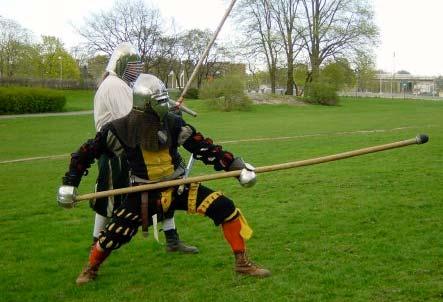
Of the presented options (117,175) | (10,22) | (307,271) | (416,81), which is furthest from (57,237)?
(416,81)

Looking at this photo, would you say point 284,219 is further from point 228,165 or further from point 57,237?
point 57,237

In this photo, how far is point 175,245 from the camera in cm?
577

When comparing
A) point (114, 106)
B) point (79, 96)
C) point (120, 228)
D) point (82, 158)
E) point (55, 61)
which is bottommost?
point (120, 228)

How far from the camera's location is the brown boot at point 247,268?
15.6 feet

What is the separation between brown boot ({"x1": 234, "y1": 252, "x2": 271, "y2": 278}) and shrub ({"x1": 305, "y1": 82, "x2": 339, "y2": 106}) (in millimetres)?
46584

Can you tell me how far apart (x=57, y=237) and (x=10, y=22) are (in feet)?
222

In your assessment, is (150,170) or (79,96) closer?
(150,170)

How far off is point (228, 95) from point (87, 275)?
35748 mm

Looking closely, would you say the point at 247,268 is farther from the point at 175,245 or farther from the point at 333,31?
the point at 333,31

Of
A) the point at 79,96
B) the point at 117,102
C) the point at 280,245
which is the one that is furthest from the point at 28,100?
the point at 280,245

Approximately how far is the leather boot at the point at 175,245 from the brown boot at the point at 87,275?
1.04 m

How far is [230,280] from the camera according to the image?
4727 millimetres

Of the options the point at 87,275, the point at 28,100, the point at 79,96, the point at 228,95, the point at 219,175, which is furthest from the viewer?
the point at 79,96

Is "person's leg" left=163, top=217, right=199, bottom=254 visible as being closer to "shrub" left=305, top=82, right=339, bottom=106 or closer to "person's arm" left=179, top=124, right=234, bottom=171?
"person's arm" left=179, top=124, right=234, bottom=171
